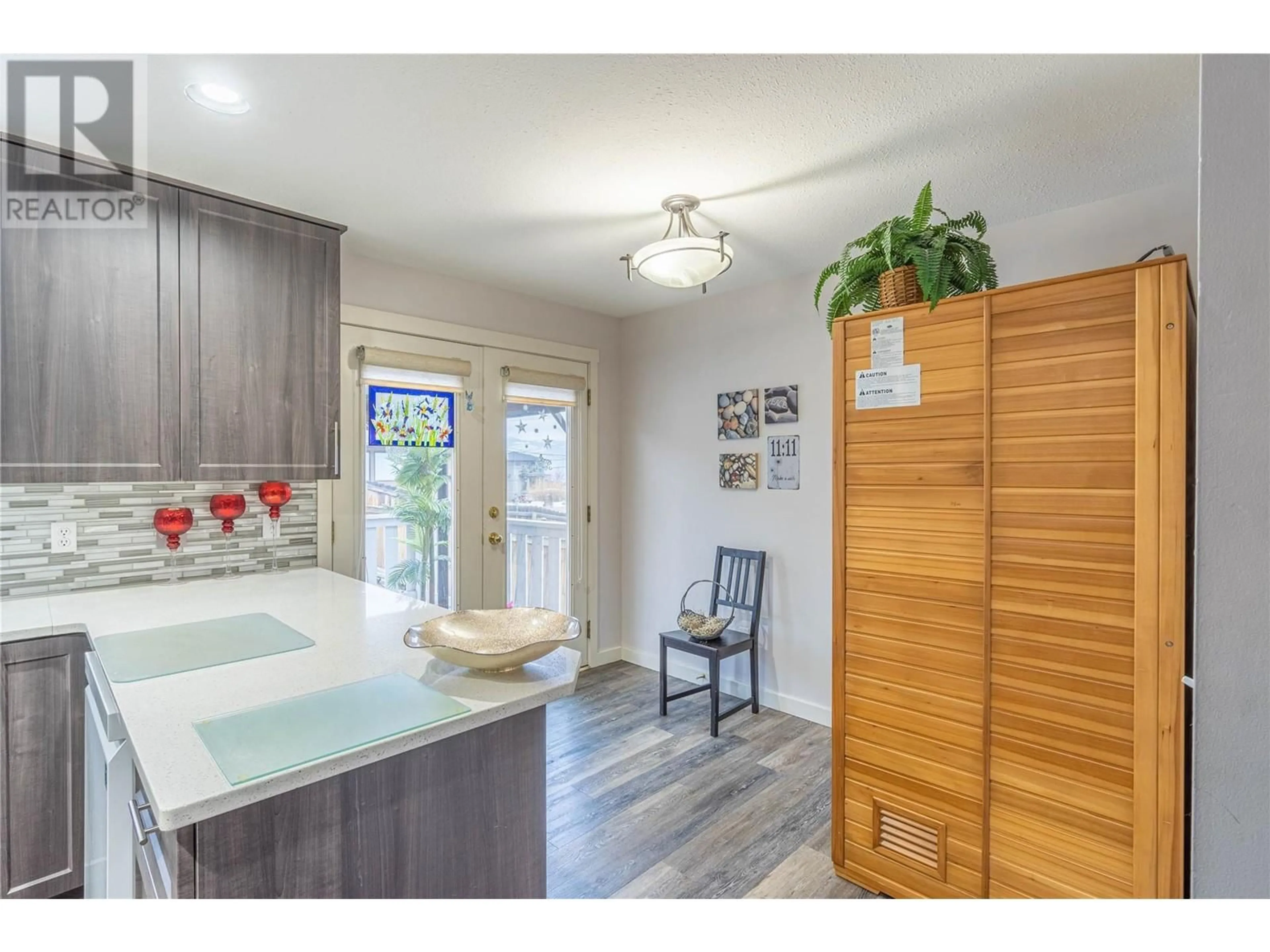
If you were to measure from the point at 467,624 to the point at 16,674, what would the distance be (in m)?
1.38

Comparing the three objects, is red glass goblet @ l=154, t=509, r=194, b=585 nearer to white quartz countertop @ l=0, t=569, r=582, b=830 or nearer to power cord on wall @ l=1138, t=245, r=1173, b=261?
white quartz countertop @ l=0, t=569, r=582, b=830

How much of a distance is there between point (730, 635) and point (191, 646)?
96.4 inches

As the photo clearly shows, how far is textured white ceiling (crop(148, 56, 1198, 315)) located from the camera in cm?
159

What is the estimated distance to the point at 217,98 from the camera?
1.68 metres

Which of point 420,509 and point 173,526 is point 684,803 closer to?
point 420,509

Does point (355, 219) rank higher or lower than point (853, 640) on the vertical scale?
higher

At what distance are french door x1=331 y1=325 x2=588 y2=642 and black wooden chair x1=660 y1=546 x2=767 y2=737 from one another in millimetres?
948

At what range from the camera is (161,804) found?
866mm

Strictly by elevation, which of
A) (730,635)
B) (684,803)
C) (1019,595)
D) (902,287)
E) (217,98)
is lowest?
(684,803)

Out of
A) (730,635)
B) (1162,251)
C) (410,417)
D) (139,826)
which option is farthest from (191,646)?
(1162,251)

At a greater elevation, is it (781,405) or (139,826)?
(781,405)

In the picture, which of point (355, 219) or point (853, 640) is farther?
point (355, 219)
